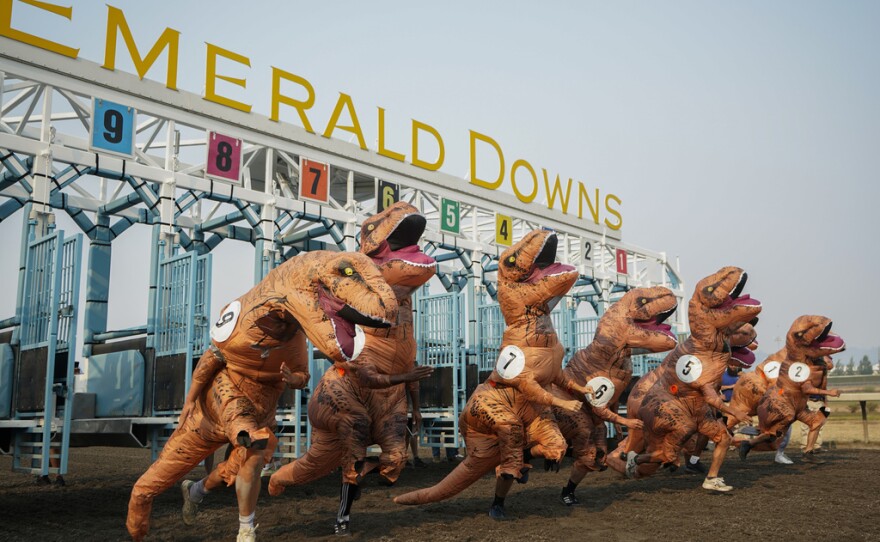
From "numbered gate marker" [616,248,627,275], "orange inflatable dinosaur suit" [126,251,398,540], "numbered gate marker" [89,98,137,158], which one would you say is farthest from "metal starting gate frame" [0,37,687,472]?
"numbered gate marker" [616,248,627,275]

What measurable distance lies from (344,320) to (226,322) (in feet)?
2.91

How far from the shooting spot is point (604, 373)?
7527 mm

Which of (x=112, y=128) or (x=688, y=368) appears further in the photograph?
(x=112, y=128)

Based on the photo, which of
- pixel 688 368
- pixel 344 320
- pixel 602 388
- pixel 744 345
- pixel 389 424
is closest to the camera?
pixel 344 320

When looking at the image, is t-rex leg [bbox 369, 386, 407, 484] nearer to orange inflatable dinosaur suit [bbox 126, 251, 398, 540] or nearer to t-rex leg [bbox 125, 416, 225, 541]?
orange inflatable dinosaur suit [bbox 126, 251, 398, 540]

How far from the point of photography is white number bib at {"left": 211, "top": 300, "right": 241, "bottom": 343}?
472 cm

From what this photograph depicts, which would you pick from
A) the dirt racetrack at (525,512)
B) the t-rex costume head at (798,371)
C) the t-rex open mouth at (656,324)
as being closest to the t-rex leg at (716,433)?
the dirt racetrack at (525,512)

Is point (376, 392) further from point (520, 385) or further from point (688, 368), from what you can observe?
point (688, 368)

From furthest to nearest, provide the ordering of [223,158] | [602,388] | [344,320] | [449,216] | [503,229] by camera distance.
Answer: [503,229] → [449,216] → [223,158] → [602,388] → [344,320]

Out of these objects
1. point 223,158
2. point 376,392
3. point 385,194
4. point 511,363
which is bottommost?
point 376,392

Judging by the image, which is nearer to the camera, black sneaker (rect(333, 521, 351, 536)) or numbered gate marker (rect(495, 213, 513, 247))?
black sneaker (rect(333, 521, 351, 536))

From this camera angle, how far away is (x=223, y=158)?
1068 centimetres

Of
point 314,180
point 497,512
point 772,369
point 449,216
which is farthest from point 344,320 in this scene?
point 449,216

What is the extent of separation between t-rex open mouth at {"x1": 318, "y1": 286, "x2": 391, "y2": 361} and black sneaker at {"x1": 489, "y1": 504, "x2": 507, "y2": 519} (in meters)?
2.53
